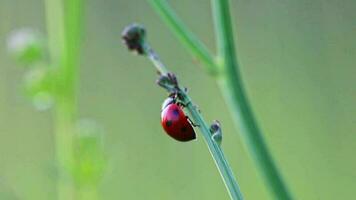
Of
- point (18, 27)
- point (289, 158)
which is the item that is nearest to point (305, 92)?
point (289, 158)

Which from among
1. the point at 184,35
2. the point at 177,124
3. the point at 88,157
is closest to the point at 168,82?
the point at 184,35

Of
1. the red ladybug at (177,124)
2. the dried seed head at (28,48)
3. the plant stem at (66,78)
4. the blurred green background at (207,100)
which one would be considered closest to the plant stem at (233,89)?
the red ladybug at (177,124)

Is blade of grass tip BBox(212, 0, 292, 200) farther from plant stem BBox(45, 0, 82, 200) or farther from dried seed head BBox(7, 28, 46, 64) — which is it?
dried seed head BBox(7, 28, 46, 64)

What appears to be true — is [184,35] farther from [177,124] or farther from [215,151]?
[177,124]

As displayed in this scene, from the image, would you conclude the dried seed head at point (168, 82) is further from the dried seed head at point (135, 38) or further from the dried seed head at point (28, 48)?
the dried seed head at point (28, 48)

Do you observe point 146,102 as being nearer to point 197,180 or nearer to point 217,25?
point 197,180
